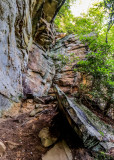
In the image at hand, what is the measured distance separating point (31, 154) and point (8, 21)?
5.74 m

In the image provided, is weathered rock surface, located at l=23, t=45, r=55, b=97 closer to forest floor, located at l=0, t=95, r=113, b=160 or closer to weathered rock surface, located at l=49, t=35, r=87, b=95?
weathered rock surface, located at l=49, t=35, r=87, b=95

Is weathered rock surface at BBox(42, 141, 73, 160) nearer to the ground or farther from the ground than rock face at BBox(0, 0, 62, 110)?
nearer to the ground

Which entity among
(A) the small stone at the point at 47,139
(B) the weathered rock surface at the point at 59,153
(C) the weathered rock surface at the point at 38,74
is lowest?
(B) the weathered rock surface at the point at 59,153

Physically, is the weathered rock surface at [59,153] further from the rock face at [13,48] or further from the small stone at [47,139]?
the rock face at [13,48]

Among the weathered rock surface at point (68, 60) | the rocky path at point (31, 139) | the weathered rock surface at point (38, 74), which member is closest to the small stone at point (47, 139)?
the rocky path at point (31, 139)

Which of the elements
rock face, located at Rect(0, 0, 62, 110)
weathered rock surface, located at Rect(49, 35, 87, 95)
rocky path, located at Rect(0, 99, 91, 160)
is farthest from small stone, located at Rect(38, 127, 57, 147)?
weathered rock surface, located at Rect(49, 35, 87, 95)

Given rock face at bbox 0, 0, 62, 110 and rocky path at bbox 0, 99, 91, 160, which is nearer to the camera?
rocky path at bbox 0, 99, 91, 160

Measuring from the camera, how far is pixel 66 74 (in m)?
10.9

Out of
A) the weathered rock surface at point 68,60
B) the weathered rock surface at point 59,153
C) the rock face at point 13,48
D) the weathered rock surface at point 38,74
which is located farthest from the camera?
the weathered rock surface at point 68,60

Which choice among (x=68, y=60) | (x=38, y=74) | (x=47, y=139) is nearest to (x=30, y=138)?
(x=47, y=139)

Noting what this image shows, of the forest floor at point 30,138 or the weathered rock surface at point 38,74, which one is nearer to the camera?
the forest floor at point 30,138

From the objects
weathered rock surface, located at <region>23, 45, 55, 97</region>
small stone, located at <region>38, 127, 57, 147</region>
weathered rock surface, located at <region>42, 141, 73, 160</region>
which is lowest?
weathered rock surface, located at <region>42, 141, 73, 160</region>

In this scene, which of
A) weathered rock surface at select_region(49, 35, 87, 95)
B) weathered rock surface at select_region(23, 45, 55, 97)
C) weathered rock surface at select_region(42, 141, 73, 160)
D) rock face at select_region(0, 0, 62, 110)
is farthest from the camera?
weathered rock surface at select_region(49, 35, 87, 95)

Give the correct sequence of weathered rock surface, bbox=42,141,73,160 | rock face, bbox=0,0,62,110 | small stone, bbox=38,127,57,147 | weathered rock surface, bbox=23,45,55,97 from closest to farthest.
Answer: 1. weathered rock surface, bbox=42,141,73,160
2. small stone, bbox=38,127,57,147
3. rock face, bbox=0,0,62,110
4. weathered rock surface, bbox=23,45,55,97
